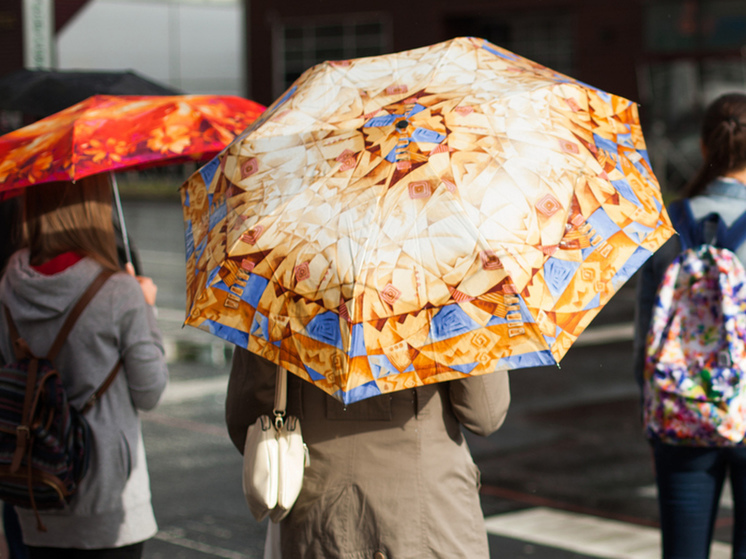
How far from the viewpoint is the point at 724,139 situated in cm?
347

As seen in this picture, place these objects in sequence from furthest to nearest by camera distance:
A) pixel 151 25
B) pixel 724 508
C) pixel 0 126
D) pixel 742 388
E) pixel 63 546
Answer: pixel 151 25
pixel 724 508
pixel 0 126
pixel 742 388
pixel 63 546

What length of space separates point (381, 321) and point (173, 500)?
4.20 meters

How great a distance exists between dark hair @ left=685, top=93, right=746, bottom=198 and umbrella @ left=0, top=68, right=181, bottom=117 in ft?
7.33

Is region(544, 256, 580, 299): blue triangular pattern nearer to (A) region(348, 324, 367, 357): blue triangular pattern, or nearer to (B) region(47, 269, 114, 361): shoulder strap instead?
(A) region(348, 324, 367, 357): blue triangular pattern

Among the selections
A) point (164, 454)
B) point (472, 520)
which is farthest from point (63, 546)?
point (164, 454)

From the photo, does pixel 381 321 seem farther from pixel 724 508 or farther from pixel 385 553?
pixel 724 508

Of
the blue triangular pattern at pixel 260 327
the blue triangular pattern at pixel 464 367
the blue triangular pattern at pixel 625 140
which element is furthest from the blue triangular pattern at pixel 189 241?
the blue triangular pattern at pixel 625 140

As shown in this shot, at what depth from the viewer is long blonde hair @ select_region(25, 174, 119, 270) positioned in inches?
123

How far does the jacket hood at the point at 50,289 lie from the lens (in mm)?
3061

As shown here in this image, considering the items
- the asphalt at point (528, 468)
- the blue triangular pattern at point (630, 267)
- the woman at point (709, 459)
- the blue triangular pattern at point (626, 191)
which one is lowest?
the asphalt at point (528, 468)

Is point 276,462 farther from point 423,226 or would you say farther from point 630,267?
point 630,267

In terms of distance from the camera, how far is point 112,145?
3.15 meters

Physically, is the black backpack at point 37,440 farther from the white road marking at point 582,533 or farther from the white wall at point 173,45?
the white wall at point 173,45

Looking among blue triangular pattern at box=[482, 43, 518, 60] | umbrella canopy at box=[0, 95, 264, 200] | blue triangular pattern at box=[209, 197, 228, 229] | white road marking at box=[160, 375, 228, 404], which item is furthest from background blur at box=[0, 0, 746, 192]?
blue triangular pattern at box=[209, 197, 228, 229]
